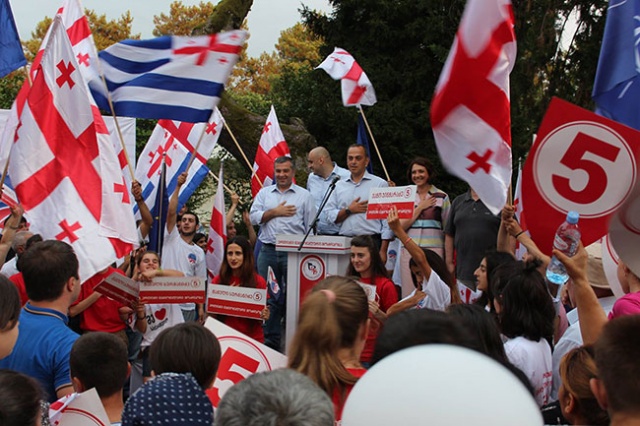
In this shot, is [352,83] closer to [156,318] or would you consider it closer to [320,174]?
[320,174]

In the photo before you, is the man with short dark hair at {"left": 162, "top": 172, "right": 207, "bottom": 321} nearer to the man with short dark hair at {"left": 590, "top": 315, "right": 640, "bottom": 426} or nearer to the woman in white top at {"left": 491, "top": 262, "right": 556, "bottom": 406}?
the woman in white top at {"left": 491, "top": 262, "right": 556, "bottom": 406}

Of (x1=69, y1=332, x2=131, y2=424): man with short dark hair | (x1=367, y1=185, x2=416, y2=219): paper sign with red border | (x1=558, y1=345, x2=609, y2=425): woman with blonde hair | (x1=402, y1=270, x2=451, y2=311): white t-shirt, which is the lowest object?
(x1=402, y1=270, x2=451, y2=311): white t-shirt

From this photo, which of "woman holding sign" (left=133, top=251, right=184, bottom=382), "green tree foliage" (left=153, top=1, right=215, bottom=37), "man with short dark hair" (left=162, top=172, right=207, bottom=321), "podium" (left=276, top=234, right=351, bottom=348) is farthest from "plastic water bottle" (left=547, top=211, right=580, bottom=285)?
"green tree foliage" (left=153, top=1, right=215, bottom=37)

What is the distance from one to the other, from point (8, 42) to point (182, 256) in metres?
2.93

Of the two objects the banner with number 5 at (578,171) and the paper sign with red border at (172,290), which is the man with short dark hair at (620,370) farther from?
the paper sign with red border at (172,290)

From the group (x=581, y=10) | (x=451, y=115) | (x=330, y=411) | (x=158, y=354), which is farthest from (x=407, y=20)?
(x=330, y=411)

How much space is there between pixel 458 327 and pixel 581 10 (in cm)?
1129

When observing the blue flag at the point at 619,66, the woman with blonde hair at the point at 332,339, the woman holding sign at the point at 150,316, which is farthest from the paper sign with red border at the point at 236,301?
the woman with blonde hair at the point at 332,339

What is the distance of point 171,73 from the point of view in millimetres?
7137

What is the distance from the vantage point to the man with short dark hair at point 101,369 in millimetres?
3812

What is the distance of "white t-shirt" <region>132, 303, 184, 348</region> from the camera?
7547 millimetres

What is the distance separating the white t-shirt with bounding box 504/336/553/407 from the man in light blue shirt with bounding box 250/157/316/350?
523cm

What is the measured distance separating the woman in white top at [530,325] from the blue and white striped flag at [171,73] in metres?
3.43

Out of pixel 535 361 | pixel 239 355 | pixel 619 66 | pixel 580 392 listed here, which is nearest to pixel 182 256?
pixel 239 355
